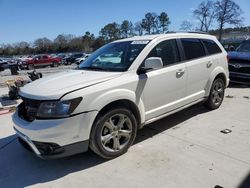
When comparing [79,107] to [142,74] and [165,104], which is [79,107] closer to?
[142,74]

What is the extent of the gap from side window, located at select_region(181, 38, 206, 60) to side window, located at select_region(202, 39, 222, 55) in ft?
0.70

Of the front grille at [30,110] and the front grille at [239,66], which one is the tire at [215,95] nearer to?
the front grille at [239,66]

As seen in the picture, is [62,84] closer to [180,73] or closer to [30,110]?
[30,110]

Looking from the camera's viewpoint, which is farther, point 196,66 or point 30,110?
point 196,66

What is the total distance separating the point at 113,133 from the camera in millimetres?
3785

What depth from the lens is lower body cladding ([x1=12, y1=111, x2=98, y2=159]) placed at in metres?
3.25

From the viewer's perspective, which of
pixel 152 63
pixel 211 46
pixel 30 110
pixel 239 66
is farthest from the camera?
pixel 239 66

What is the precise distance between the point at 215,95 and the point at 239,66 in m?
3.19

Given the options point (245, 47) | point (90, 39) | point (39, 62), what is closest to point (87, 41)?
point (90, 39)

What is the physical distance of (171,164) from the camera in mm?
3600

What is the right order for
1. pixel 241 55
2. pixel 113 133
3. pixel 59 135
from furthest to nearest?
pixel 241 55 → pixel 113 133 → pixel 59 135

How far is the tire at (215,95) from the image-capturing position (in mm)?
5739

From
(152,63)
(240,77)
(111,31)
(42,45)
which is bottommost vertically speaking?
(240,77)

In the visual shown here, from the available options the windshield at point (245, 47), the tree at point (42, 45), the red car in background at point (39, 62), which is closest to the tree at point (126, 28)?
the tree at point (42, 45)
